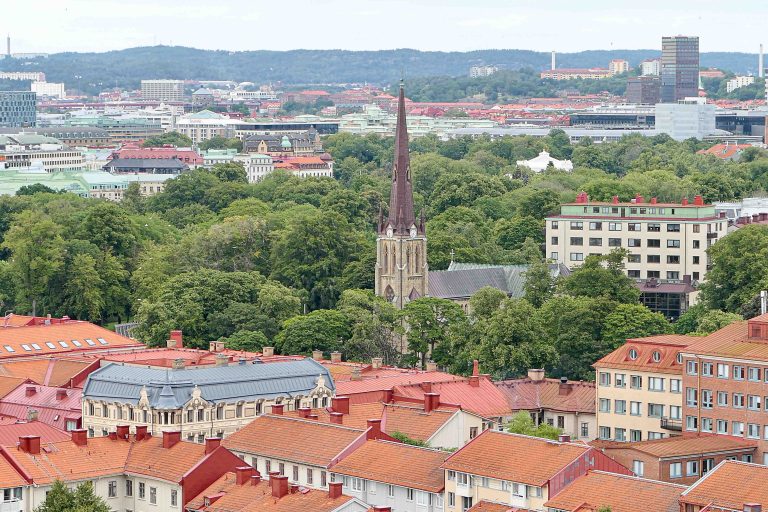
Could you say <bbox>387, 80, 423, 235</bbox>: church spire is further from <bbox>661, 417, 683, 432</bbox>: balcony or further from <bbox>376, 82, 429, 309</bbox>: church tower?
<bbox>661, 417, 683, 432</bbox>: balcony

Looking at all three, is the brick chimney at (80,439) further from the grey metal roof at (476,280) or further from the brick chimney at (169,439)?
the grey metal roof at (476,280)

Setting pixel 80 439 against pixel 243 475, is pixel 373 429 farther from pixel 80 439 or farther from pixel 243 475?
pixel 80 439

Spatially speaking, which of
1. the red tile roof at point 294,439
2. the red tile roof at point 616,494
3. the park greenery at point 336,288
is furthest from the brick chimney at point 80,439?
the park greenery at point 336,288

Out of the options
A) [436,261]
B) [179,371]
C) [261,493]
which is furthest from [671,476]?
[436,261]

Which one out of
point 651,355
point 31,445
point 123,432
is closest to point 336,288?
point 651,355

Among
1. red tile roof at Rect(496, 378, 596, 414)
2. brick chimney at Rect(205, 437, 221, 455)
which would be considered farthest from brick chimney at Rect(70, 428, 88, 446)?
red tile roof at Rect(496, 378, 596, 414)
